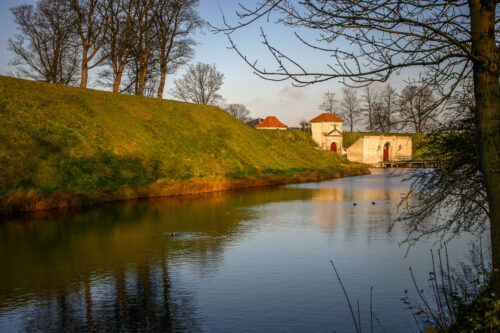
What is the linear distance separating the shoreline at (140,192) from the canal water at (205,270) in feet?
5.26

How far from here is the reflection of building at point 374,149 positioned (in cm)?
8100

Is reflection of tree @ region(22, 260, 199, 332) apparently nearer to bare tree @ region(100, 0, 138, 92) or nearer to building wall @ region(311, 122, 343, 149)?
bare tree @ region(100, 0, 138, 92)

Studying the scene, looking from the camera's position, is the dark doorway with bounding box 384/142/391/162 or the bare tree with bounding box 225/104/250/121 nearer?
the dark doorway with bounding box 384/142/391/162

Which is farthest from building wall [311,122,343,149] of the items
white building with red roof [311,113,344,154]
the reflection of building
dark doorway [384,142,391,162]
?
dark doorway [384,142,391,162]

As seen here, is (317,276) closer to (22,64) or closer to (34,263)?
(34,263)

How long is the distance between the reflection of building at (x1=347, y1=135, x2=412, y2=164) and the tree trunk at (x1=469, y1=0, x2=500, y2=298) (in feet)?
252

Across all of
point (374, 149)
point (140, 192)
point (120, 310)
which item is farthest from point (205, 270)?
point (374, 149)

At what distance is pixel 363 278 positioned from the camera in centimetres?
1141

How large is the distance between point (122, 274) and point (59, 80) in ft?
151

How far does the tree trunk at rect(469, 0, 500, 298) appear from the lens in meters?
5.35

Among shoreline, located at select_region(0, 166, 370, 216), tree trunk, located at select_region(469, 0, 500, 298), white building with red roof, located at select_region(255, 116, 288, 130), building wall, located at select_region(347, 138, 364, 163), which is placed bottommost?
shoreline, located at select_region(0, 166, 370, 216)

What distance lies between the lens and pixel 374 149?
3258 inches

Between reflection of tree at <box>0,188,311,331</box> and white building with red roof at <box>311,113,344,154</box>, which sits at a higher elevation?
white building with red roof at <box>311,113,344,154</box>

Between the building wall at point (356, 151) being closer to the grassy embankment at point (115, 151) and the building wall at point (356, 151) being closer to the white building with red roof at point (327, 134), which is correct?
the white building with red roof at point (327, 134)
